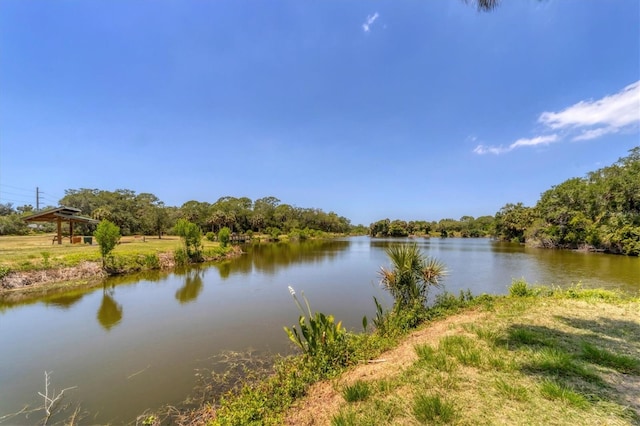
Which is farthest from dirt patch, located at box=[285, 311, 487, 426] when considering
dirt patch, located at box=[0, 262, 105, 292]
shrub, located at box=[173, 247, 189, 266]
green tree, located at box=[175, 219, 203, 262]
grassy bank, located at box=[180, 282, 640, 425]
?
green tree, located at box=[175, 219, 203, 262]

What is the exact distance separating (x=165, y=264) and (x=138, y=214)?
39.6 metres

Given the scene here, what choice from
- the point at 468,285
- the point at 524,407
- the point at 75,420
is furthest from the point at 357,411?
the point at 468,285

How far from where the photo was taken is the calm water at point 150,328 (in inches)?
222

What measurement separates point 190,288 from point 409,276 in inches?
485

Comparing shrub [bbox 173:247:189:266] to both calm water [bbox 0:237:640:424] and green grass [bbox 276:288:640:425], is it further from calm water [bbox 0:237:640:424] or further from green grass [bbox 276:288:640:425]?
green grass [bbox 276:288:640:425]

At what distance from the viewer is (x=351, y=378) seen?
472 centimetres

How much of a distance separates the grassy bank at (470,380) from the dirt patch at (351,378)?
0.02m

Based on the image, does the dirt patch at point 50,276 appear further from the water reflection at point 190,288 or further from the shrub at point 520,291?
the shrub at point 520,291

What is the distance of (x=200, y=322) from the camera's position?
989cm

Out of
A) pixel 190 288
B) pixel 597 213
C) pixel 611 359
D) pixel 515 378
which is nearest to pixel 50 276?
pixel 190 288

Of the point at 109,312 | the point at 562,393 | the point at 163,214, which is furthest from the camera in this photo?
the point at 163,214

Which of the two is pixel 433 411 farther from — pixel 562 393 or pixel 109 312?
pixel 109 312

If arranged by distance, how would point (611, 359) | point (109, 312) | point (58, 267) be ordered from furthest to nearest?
point (58, 267) < point (109, 312) < point (611, 359)

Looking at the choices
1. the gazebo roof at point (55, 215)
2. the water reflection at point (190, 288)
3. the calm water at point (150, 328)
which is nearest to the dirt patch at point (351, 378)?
the calm water at point (150, 328)
